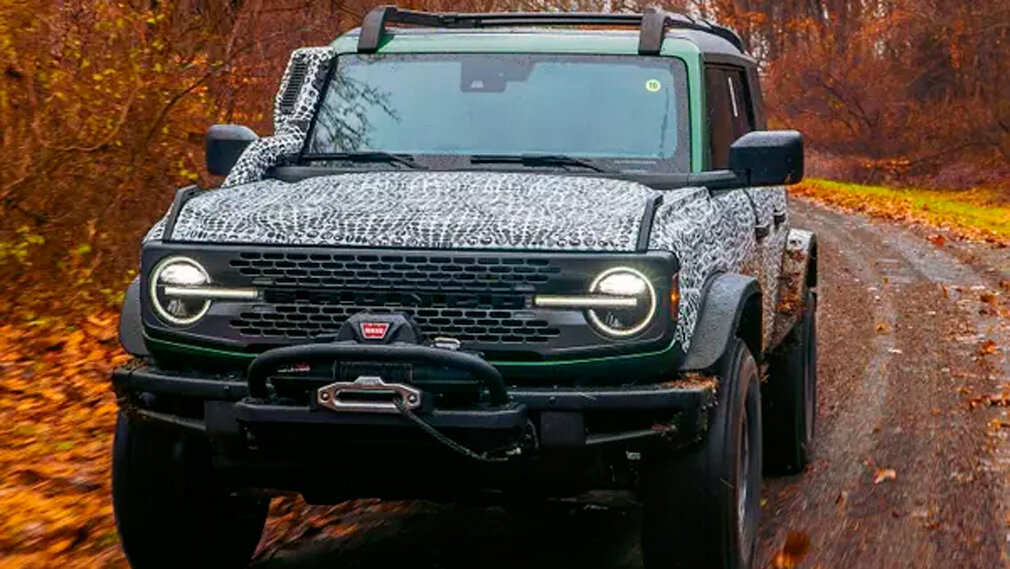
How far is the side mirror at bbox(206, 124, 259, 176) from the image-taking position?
519cm

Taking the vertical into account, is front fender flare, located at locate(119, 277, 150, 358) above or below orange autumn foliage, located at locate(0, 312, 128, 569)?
above

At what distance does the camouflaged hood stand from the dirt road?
0.89 metres

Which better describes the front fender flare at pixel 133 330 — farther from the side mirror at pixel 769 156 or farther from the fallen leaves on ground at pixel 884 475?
the fallen leaves on ground at pixel 884 475

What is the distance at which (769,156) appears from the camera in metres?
4.60

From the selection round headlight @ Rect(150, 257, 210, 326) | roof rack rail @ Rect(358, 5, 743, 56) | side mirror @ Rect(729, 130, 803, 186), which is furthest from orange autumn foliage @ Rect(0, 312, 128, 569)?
side mirror @ Rect(729, 130, 803, 186)

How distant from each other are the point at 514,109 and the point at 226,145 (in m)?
1.15

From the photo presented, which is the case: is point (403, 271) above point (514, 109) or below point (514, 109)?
below

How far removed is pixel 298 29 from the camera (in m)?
13.4

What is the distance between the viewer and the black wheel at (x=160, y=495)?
13.4 feet

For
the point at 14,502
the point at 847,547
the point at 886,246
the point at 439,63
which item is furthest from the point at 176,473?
the point at 886,246

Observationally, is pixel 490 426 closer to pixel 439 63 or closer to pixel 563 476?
pixel 563 476

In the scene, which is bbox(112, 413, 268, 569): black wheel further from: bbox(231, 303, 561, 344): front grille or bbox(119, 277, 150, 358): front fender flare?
bbox(231, 303, 561, 344): front grille

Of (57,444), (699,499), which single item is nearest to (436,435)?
(699,499)

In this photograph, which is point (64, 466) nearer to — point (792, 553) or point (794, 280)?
point (792, 553)
